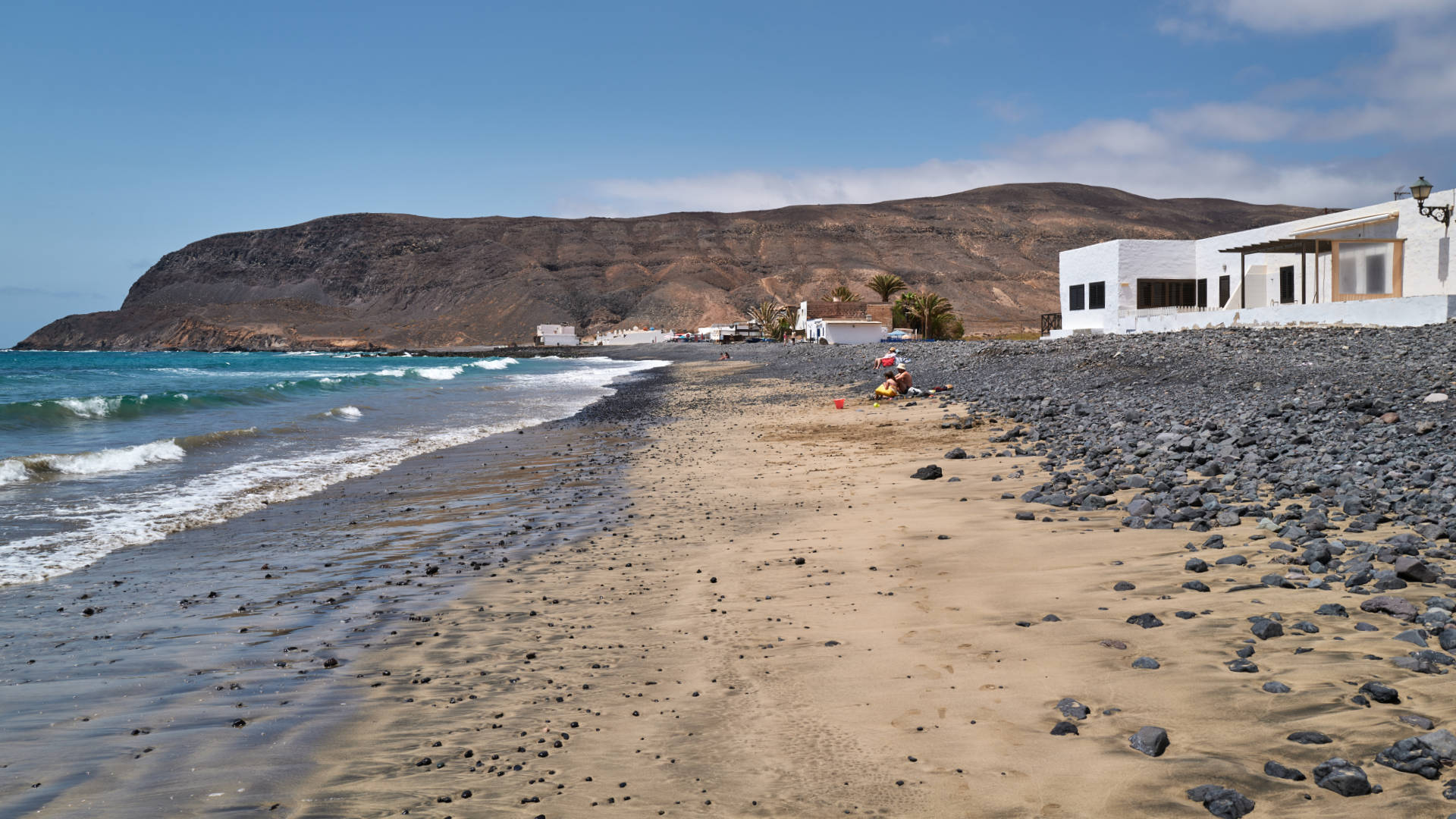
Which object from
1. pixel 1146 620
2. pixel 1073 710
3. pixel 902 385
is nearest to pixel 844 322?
pixel 902 385

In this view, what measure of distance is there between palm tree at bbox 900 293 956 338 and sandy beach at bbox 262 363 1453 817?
69875 millimetres

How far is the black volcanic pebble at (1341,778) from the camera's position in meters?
2.88

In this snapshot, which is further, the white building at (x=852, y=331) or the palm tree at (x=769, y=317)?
the palm tree at (x=769, y=317)

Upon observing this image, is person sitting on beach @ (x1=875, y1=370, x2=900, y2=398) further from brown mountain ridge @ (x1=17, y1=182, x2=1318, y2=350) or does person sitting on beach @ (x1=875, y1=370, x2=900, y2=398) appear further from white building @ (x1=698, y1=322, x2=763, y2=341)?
brown mountain ridge @ (x1=17, y1=182, x2=1318, y2=350)

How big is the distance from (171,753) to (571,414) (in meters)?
19.9

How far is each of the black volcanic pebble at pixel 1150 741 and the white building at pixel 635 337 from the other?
12506 centimetres

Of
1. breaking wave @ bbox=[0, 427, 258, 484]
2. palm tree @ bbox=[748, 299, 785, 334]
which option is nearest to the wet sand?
breaking wave @ bbox=[0, 427, 258, 484]

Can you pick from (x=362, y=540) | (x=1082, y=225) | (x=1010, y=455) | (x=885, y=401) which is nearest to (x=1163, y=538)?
(x=1010, y=455)

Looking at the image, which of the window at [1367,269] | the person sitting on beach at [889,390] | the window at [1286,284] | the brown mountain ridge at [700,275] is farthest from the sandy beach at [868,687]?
the brown mountain ridge at [700,275]

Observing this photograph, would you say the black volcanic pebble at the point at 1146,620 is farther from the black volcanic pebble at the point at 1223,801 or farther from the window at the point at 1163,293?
the window at the point at 1163,293

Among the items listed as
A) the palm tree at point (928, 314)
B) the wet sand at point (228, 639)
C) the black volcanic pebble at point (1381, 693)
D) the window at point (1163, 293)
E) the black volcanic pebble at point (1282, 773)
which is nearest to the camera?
the black volcanic pebble at point (1282, 773)

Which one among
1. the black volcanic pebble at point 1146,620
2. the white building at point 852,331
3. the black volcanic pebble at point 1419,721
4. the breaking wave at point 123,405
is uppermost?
the white building at point 852,331

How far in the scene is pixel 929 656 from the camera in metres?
4.50

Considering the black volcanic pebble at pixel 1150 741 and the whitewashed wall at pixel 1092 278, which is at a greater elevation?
the whitewashed wall at pixel 1092 278
